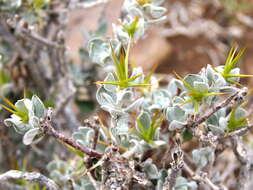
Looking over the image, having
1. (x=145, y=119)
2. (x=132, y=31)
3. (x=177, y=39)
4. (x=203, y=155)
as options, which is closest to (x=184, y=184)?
(x=203, y=155)

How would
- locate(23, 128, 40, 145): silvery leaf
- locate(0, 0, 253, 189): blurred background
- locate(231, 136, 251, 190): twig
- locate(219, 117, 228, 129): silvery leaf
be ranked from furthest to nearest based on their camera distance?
locate(0, 0, 253, 189): blurred background, locate(231, 136, 251, 190): twig, locate(219, 117, 228, 129): silvery leaf, locate(23, 128, 40, 145): silvery leaf

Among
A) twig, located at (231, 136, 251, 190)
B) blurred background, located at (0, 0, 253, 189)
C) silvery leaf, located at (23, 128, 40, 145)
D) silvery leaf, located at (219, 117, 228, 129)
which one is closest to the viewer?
silvery leaf, located at (23, 128, 40, 145)

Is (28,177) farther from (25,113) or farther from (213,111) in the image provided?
(213,111)

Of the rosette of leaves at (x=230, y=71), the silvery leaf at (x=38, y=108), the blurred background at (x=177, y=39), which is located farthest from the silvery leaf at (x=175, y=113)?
the blurred background at (x=177, y=39)

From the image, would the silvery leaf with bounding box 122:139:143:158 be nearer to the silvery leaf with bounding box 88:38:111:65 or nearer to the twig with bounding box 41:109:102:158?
the twig with bounding box 41:109:102:158

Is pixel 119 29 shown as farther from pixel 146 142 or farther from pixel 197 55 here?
pixel 197 55

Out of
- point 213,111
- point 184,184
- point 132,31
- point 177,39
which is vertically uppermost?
point 132,31

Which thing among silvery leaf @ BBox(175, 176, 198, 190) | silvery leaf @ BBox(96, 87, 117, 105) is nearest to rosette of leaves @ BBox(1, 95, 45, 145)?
silvery leaf @ BBox(96, 87, 117, 105)

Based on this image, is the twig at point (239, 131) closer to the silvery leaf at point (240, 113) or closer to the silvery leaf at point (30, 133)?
the silvery leaf at point (240, 113)

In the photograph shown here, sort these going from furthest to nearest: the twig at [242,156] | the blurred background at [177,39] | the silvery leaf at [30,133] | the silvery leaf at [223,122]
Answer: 1. the blurred background at [177,39]
2. the twig at [242,156]
3. the silvery leaf at [223,122]
4. the silvery leaf at [30,133]
